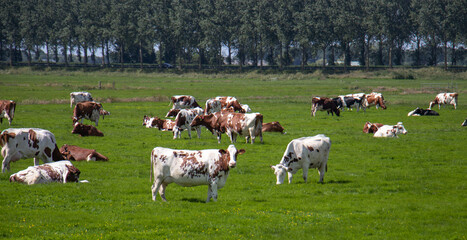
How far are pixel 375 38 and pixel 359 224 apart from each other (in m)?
143

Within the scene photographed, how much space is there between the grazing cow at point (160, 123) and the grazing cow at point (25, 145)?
15022 millimetres

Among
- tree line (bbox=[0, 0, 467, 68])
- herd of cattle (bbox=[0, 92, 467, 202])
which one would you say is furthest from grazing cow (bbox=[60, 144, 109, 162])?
tree line (bbox=[0, 0, 467, 68])

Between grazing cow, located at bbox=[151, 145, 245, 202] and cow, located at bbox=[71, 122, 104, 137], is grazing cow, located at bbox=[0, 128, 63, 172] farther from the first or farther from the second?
cow, located at bbox=[71, 122, 104, 137]

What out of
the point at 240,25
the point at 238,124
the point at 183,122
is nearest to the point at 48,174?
the point at 238,124

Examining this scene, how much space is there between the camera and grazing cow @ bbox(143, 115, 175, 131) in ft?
110

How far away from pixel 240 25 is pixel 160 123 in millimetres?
118974

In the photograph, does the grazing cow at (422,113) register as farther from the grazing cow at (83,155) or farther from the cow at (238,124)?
the grazing cow at (83,155)

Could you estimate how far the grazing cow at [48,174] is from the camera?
16516 millimetres

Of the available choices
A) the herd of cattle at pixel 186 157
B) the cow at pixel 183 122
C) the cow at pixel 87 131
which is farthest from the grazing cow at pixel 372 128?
the cow at pixel 87 131

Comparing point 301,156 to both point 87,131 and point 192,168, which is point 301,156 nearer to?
point 192,168

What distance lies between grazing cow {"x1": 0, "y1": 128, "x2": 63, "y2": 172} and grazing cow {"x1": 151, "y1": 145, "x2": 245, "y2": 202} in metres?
5.79

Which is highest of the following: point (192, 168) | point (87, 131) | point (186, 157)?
point (186, 157)

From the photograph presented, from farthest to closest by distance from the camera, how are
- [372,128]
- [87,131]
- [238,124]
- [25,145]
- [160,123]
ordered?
[160,123] → [372,128] → [87,131] → [238,124] → [25,145]

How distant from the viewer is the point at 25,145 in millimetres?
18016
